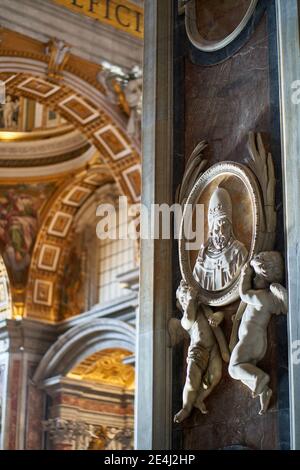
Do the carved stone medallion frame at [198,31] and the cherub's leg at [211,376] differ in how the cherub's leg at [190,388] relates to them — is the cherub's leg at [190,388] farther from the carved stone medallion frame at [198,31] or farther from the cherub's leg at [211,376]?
the carved stone medallion frame at [198,31]

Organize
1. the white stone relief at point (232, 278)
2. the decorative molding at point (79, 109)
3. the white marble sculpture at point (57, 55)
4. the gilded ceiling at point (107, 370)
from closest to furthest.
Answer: the white stone relief at point (232, 278) → the white marble sculpture at point (57, 55) → the decorative molding at point (79, 109) → the gilded ceiling at point (107, 370)

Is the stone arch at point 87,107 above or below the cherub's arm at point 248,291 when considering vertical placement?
above

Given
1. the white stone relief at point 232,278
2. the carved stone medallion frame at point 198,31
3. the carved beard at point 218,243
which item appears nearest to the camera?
the white stone relief at point 232,278

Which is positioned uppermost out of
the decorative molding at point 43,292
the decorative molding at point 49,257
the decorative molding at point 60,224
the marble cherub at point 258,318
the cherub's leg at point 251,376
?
the decorative molding at point 60,224

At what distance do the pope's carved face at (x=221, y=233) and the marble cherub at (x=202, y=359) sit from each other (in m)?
0.48

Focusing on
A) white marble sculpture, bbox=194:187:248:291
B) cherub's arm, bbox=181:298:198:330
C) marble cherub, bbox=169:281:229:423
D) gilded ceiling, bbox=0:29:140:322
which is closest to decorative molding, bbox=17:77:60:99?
gilded ceiling, bbox=0:29:140:322

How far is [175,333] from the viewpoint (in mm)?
7602

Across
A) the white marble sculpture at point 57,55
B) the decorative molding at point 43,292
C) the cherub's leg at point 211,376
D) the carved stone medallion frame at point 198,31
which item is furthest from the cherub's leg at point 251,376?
the decorative molding at point 43,292

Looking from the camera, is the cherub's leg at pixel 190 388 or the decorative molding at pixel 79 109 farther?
the decorative molding at pixel 79 109

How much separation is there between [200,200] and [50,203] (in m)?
12.6

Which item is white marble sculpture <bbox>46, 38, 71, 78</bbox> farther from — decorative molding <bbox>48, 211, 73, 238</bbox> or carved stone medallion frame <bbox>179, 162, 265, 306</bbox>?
carved stone medallion frame <bbox>179, 162, 265, 306</bbox>

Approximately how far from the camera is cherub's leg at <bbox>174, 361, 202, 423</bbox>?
723 cm

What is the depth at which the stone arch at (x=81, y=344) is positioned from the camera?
709 inches

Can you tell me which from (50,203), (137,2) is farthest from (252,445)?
(50,203)
